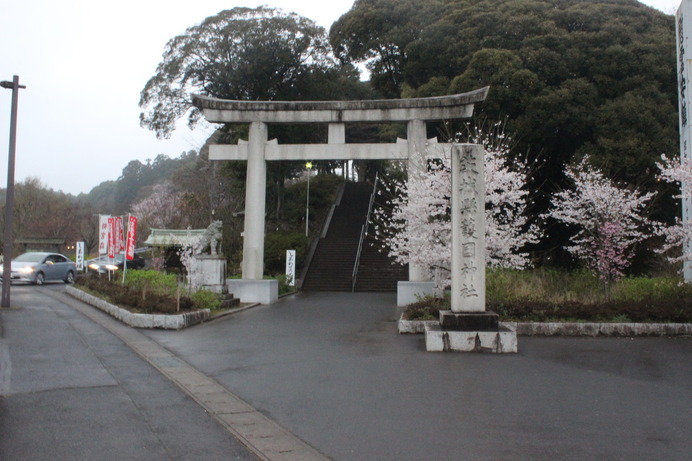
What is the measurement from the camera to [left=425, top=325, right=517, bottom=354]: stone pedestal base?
9430mm

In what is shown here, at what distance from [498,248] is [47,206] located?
39.5 meters

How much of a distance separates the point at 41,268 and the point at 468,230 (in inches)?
877

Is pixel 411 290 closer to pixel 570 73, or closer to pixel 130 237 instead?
pixel 130 237

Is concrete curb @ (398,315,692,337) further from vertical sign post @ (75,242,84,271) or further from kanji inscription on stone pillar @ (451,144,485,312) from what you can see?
vertical sign post @ (75,242,84,271)

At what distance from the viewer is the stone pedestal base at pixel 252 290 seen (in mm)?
19141

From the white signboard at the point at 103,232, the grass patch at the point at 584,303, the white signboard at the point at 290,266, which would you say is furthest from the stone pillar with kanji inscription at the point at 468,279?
the white signboard at the point at 103,232

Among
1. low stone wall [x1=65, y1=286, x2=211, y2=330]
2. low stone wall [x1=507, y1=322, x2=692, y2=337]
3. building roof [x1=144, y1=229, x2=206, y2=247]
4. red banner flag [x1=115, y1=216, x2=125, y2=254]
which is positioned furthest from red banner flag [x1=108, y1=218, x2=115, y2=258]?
low stone wall [x1=507, y1=322, x2=692, y2=337]

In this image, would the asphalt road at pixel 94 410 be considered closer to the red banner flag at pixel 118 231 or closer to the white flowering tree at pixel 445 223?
the white flowering tree at pixel 445 223

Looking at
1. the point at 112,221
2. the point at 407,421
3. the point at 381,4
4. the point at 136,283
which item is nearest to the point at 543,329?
the point at 407,421

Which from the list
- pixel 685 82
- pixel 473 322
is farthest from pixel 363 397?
pixel 685 82

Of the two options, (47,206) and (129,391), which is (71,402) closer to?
(129,391)

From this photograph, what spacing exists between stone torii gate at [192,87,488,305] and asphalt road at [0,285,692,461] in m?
7.93

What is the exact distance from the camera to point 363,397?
6.57m

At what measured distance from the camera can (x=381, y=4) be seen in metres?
33.1
